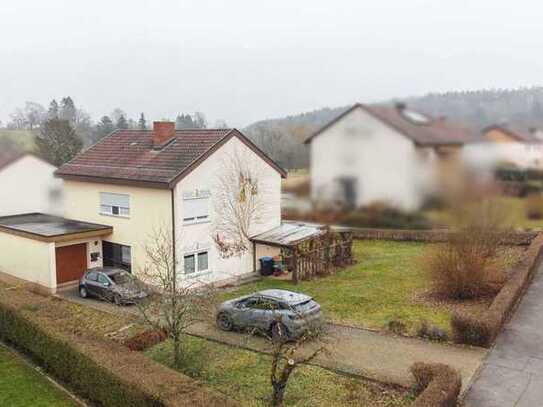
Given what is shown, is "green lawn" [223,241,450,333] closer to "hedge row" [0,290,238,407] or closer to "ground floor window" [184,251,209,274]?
"ground floor window" [184,251,209,274]

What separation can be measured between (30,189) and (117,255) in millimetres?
7929

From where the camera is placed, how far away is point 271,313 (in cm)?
1634

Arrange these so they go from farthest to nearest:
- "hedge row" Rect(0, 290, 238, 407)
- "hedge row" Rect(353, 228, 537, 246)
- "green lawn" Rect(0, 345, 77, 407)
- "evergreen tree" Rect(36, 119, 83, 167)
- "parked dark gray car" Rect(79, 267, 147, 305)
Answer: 1. "evergreen tree" Rect(36, 119, 83, 167)
2. "parked dark gray car" Rect(79, 267, 147, 305)
3. "green lawn" Rect(0, 345, 77, 407)
4. "hedge row" Rect(0, 290, 238, 407)
5. "hedge row" Rect(353, 228, 537, 246)

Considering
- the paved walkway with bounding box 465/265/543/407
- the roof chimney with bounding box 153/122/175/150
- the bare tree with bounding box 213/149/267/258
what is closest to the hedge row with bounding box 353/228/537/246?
the paved walkway with bounding box 465/265/543/407

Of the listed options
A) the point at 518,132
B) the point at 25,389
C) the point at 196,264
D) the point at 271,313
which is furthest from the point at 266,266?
the point at 518,132

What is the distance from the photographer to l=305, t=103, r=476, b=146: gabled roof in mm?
2525

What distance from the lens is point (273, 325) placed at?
16.2 m

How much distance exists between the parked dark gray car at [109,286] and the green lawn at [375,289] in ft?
13.0

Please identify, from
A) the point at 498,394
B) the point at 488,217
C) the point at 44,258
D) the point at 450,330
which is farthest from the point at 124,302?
the point at 488,217

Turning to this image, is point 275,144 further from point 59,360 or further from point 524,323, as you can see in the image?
point 524,323

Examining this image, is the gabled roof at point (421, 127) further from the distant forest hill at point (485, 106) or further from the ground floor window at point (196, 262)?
the ground floor window at point (196, 262)

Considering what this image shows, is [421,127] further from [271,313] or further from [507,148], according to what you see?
[271,313]

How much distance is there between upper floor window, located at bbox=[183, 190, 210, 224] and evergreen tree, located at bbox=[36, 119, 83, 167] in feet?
31.6

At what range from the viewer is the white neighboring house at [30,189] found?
27250 mm
